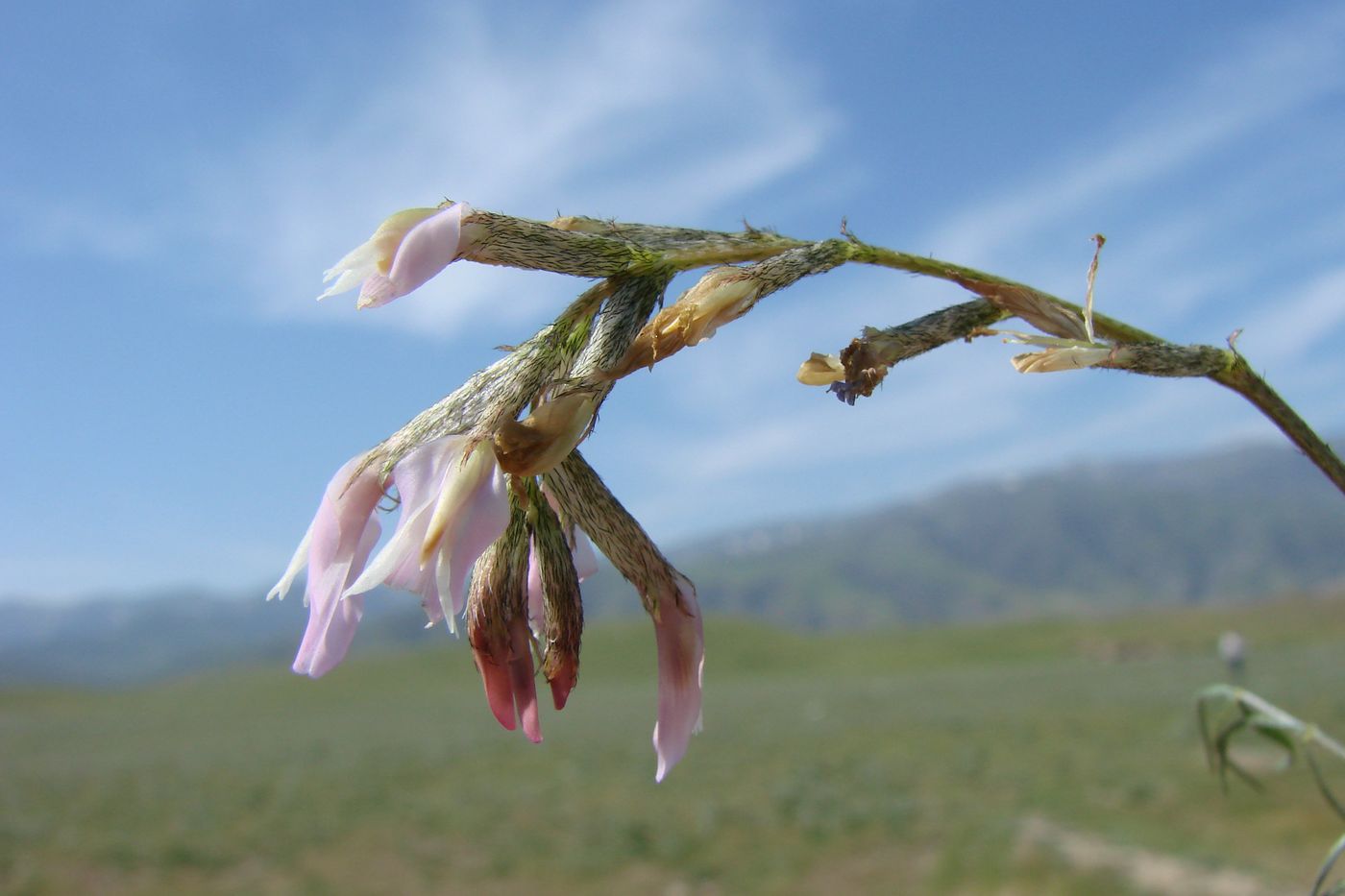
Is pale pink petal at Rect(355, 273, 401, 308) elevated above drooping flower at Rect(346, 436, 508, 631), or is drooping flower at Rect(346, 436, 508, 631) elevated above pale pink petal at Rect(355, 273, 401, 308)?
pale pink petal at Rect(355, 273, 401, 308)

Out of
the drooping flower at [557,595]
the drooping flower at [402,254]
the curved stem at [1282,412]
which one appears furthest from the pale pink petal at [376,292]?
the curved stem at [1282,412]

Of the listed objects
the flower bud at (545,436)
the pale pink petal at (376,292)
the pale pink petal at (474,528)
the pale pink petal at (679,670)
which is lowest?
the pale pink petal at (679,670)

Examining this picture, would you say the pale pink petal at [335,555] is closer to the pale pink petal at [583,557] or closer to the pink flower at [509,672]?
the pink flower at [509,672]

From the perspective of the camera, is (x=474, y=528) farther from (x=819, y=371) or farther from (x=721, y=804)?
(x=721, y=804)

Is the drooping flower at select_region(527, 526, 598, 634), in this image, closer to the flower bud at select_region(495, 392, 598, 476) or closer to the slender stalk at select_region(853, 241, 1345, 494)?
the flower bud at select_region(495, 392, 598, 476)

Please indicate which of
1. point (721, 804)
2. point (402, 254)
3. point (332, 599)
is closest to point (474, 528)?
point (332, 599)

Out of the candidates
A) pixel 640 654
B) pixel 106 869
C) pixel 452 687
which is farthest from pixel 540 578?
pixel 640 654

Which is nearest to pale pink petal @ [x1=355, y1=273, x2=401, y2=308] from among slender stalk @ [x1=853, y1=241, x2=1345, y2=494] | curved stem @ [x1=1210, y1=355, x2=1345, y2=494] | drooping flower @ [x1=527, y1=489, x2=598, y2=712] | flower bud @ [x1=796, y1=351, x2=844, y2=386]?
drooping flower @ [x1=527, y1=489, x2=598, y2=712]
